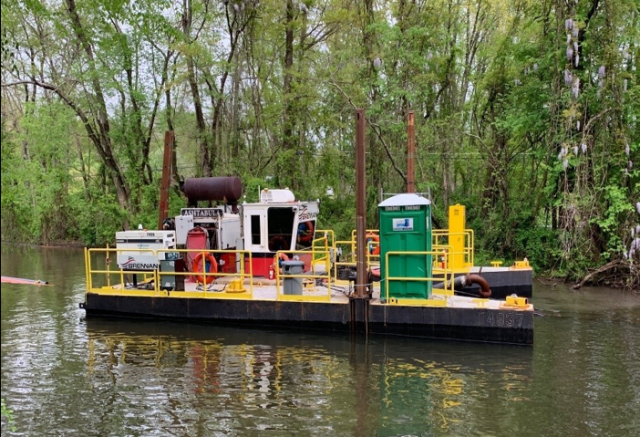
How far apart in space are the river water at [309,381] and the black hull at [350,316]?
0.27 metres

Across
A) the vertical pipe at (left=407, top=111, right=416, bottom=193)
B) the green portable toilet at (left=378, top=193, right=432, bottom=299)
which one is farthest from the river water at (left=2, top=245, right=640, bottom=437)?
the vertical pipe at (left=407, top=111, right=416, bottom=193)

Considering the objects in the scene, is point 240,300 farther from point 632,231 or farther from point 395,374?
point 632,231

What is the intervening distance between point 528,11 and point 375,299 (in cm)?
1575

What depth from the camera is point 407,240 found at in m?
11.8

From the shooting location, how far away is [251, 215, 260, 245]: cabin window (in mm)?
14906

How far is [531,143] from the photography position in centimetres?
2245

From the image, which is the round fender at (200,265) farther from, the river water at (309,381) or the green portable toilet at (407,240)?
the green portable toilet at (407,240)

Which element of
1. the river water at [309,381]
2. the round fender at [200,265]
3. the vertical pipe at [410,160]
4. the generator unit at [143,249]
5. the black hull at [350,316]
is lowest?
the river water at [309,381]

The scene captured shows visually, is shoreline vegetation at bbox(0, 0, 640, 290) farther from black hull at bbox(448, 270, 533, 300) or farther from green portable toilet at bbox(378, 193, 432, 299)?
green portable toilet at bbox(378, 193, 432, 299)

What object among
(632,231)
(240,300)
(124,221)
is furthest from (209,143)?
(632,231)

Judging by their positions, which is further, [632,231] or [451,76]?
[451,76]

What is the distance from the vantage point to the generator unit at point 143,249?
13727mm

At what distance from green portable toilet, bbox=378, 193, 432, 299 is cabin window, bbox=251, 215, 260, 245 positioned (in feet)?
13.4

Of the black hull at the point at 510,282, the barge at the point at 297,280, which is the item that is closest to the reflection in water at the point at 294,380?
the barge at the point at 297,280
